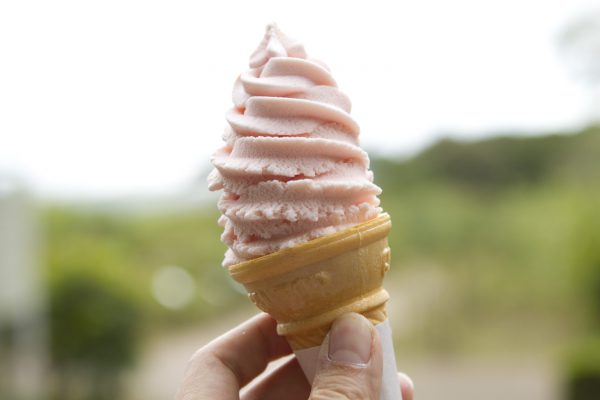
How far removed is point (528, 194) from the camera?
3797mm

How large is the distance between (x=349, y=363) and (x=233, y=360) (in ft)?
0.88

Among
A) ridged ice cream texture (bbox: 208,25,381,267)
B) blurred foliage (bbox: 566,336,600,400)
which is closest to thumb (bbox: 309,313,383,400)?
ridged ice cream texture (bbox: 208,25,381,267)

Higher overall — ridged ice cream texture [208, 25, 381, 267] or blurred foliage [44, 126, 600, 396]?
ridged ice cream texture [208, 25, 381, 267]

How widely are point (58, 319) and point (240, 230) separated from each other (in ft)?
9.55

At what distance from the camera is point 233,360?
3.41 ft

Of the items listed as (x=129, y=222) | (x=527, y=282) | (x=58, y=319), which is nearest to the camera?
(x=58, y=319)

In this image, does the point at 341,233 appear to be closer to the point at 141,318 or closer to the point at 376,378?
the point at 376,378

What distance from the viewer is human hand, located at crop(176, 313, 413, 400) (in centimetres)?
82

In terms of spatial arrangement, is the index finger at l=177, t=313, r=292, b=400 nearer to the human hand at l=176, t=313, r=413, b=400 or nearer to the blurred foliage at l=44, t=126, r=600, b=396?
→ the human hand at l=176, t=313, r=413, b=400

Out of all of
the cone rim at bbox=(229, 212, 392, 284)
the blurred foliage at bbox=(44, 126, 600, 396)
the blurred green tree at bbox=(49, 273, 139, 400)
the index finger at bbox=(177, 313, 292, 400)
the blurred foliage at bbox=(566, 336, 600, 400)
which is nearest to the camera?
the cone rim at bbox=(229, 212, 392, 284)

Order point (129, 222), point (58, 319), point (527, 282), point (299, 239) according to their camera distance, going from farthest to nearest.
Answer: point (129, 222), point (527, 282), point (58, 319), point (299, 239)

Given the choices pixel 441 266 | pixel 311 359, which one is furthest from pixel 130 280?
pixel 311 359

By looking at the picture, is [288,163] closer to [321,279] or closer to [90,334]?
[321,279]

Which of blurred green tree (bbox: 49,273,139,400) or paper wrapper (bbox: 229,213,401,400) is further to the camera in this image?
blurred green tree (bbox: 49,273,139,400)
